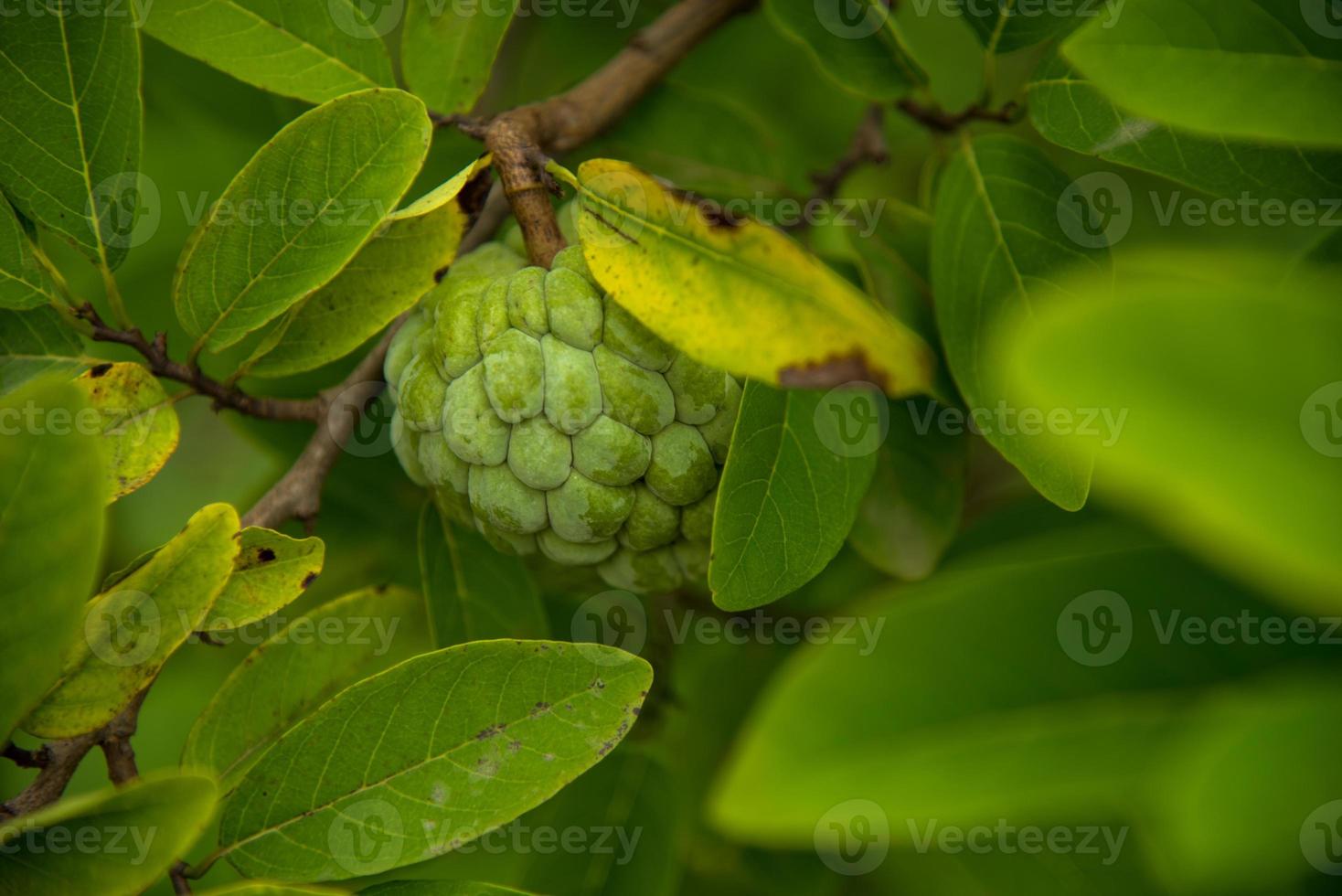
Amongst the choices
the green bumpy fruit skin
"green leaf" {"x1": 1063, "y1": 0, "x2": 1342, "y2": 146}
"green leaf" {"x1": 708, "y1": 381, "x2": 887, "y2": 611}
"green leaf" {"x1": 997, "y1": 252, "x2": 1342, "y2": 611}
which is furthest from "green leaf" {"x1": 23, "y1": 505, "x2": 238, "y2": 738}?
"green leaf" {"x1": 1063, "y1": 0, "x2": 1342, "y2": 146}

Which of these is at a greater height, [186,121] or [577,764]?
[186,121]

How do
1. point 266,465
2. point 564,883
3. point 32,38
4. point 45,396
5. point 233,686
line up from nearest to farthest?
1. point 45,396
2. point 32,38
3. point 233,686
4. point 564,883
5. point 266,465

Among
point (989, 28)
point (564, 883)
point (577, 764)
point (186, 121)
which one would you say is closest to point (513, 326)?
point (577, 764)

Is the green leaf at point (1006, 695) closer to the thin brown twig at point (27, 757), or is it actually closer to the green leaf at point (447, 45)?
the thin brown twig at point (27, 757)

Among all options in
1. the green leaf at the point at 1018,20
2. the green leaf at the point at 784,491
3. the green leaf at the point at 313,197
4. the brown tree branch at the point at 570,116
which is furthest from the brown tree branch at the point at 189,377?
the green leaf at the point at 1018,20

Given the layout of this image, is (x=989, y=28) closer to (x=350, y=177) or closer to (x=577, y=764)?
(x=350, y=177)

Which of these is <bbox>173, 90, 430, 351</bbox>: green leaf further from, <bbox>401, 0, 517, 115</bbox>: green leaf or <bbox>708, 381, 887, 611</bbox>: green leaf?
<bbox>708, 381, 887, 611</bbox>: green leaf
